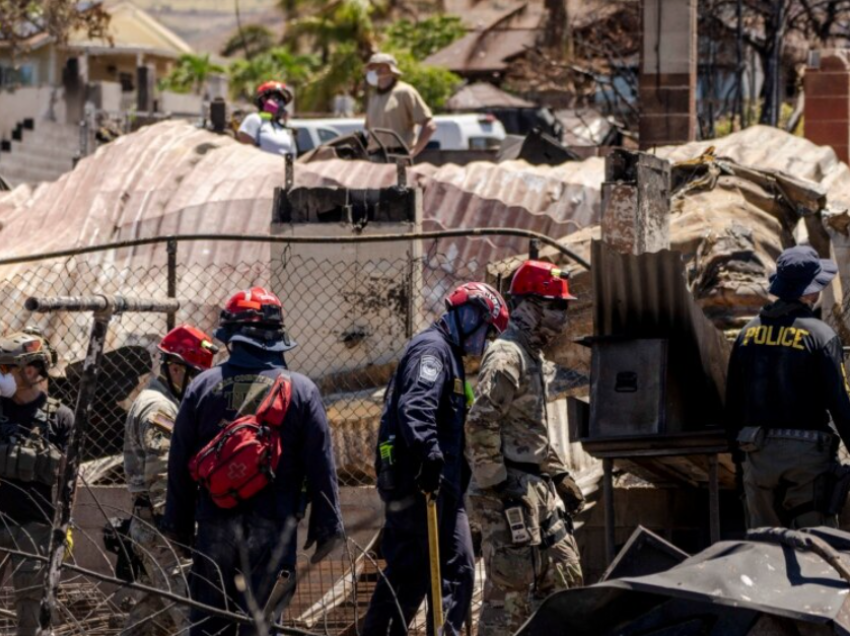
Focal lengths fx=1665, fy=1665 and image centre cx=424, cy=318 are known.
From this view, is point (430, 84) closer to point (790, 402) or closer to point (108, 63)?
point (108, 63)

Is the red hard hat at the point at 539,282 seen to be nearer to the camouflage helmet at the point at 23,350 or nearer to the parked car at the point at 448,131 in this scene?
the camouflage helmet at the point at 23,350

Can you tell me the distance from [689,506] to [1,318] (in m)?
4.34

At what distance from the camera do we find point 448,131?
93.6ft

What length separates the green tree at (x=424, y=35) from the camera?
5650 centimetres

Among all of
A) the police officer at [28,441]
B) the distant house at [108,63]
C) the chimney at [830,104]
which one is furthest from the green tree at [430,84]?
the police officer at [28,441]

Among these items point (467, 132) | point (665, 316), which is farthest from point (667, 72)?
point (467, 132)

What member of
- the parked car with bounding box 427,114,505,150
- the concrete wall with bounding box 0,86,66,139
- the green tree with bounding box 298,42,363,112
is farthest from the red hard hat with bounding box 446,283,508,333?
the green tree with bounding box 298,42,363,112

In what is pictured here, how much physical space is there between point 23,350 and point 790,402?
349 cm

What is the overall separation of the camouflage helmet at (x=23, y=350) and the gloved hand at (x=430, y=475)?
2.14 metres

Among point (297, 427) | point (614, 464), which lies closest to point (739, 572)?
point (297, 427)

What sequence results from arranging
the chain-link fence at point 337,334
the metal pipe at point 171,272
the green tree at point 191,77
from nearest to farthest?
the metal pipe at point 171,272 → the chain-link fence at point 337,334 → the green tree at point 191,77

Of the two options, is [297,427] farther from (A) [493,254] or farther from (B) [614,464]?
(A) [493,254]

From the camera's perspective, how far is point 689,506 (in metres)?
8.62

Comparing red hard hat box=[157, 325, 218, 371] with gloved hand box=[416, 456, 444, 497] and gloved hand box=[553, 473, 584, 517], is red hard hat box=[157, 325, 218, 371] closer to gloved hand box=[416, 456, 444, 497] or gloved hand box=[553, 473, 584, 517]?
gloved hand box=[416, 456, 444, 497]
